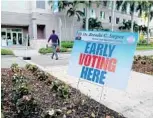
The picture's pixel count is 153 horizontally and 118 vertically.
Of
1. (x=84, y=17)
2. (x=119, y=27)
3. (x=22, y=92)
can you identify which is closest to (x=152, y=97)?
(x=22, y=92)

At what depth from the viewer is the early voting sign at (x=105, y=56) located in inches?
177

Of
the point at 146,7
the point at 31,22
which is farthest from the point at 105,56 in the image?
the point at 146,7

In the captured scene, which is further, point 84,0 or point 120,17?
point 120,17

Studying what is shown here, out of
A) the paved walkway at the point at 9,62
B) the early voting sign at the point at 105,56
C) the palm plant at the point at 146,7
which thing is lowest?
the paved walkway at the point at 9,62

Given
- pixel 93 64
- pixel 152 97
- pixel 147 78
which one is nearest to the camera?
pixel 93 64

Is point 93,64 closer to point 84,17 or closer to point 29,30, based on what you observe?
point 29,30

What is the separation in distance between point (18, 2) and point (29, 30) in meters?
3.67

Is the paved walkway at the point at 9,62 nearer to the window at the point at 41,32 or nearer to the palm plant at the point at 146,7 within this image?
the window at the point at 41,32

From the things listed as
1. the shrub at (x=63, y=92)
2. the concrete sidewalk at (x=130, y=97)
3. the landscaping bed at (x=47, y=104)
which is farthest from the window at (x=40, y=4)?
the shrub at (x=63, y=92)

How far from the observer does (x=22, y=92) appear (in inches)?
181

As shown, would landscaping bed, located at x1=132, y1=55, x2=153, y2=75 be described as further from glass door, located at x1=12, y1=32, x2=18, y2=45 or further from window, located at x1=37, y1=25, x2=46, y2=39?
glass door, located at x1=12, y1=32, x2=18, y2=45

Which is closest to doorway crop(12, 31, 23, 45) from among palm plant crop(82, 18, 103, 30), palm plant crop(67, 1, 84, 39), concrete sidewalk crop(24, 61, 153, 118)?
palm plant crop(67, 1, 84, 39)

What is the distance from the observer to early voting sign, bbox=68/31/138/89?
14.7ft

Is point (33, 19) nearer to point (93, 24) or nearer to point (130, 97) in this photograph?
point (93, 24)
